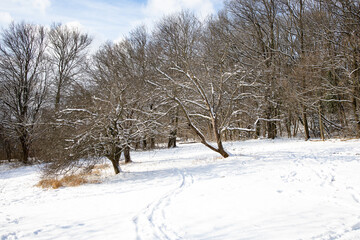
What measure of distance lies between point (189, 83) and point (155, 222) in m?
8.42

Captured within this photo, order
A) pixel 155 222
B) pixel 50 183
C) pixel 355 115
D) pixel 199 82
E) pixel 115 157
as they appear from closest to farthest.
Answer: pixel 155 222
pixel 50 183
pixel 115 157
pixel 199 82
pixel 355 115

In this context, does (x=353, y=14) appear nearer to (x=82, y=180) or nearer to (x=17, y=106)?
(x=82, y=180)

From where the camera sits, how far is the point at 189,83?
11.7 meters

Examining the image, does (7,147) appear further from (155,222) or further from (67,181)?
(155,222)

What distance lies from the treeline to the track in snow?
179 inches

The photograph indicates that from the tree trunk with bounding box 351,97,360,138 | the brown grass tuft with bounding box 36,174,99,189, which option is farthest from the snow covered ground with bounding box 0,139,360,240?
the tree trunk with bounding box 351,97,360,138

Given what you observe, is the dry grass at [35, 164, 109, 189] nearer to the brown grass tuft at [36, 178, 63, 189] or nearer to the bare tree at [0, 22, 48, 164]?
the brown grass tuft at [36, 178, 63, 189]

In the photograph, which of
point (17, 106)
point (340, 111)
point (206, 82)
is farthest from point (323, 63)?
point (17, 106)

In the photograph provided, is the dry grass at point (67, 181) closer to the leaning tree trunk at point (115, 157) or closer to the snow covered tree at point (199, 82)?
the leaning tree trunk at point (115, 157)

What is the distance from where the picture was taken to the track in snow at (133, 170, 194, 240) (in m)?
3.68

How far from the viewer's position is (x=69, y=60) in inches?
897

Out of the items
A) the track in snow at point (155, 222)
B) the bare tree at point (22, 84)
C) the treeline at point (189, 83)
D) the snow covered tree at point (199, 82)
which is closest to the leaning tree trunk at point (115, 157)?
the treeline at point (189, 83)

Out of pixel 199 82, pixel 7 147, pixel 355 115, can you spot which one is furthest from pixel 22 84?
pixel 355 115

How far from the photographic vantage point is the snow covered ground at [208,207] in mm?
3695
